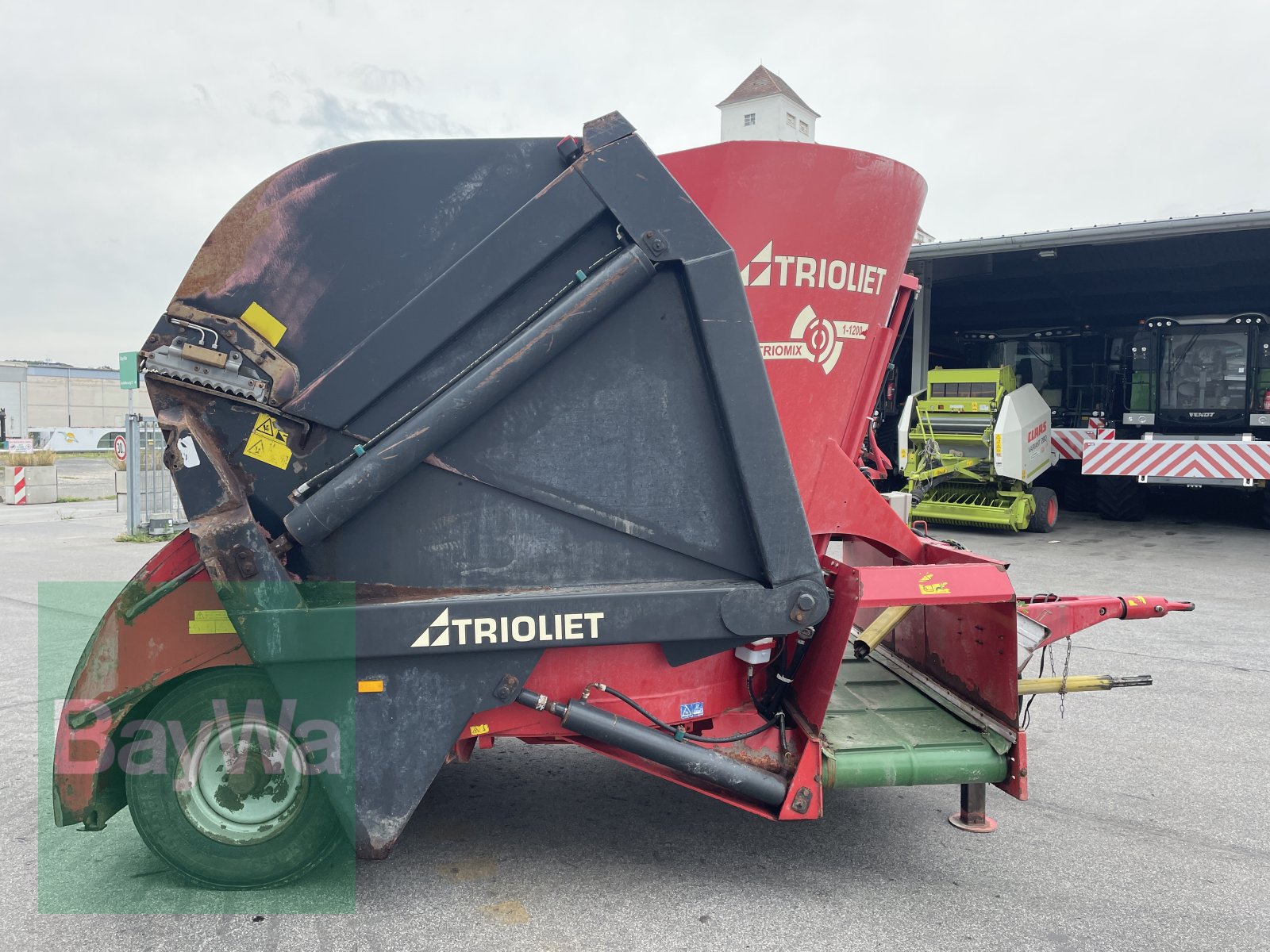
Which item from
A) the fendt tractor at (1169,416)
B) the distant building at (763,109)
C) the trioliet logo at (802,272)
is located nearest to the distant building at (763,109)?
the distant building at (763,109)

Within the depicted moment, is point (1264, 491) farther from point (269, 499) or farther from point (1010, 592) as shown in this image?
point (269, 499)

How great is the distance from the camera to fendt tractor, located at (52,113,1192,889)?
110 inches

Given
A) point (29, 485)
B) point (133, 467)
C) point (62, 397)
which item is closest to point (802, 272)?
point (133, 467)

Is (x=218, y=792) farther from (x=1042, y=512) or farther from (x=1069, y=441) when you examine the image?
(x=1069, y=441)

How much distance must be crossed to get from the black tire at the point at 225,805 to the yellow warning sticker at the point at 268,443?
719 millimetres

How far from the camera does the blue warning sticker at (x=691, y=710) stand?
319 centimetres

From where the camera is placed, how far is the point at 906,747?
3.26m

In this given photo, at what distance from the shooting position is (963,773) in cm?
323

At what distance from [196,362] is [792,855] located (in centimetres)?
269

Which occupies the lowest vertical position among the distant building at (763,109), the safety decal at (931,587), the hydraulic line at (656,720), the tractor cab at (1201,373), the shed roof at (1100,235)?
the hydraulic line at (656,720)

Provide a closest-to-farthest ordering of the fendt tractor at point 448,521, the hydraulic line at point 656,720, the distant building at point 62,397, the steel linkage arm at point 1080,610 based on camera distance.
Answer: the fendt tractor at point 448,521
the hydraulic line at point 656,720
the steel linkage arm at point 1080,610
the distant building at point 62,397

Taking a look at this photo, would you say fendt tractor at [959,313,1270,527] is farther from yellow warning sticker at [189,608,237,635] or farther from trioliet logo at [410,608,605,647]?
yellow warning sticker at [189,608,237,635]

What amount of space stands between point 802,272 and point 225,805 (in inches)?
110

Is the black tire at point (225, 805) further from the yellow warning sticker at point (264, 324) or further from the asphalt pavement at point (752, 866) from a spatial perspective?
the yellow warning sticker at point (264, 324)
